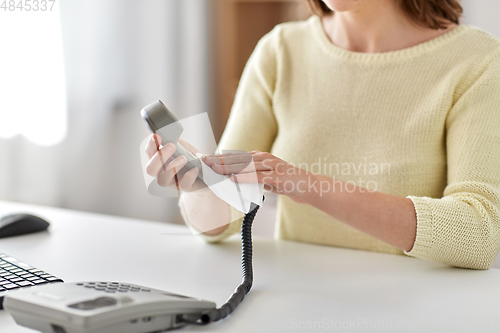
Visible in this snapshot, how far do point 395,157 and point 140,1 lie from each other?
5.57ft

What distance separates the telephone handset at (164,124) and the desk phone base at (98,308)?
Result: 0.75ft

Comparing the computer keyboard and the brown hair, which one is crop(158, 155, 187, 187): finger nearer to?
the computer keyboard

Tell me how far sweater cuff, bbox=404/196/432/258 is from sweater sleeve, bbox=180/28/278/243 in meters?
0.43

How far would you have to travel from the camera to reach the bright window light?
6.27 feet

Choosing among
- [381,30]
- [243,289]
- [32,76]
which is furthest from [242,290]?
[32,76]

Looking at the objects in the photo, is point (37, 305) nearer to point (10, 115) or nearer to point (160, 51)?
point (10, 115)

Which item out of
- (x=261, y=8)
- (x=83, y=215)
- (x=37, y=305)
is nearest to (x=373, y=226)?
(x=37, y=305)

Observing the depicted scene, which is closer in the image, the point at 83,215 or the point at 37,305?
the point at 37,305

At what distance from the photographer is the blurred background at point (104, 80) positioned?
201 cm

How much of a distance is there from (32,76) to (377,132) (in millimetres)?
1528

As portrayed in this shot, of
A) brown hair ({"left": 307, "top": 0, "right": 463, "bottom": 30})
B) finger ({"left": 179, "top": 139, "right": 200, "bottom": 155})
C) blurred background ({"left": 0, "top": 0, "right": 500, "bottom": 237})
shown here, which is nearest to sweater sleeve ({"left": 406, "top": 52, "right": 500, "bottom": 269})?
brown hair ({"left": 307, "top": 0, "right": 463, "bottom": 30})

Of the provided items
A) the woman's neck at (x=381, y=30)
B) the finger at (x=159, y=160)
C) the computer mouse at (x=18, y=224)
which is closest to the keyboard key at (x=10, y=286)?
Answer: the finger at (x=159, y=160)

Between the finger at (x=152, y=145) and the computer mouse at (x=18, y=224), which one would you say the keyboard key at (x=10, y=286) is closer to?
the finger at (x=152, y=145)

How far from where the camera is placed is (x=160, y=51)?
2414mm
